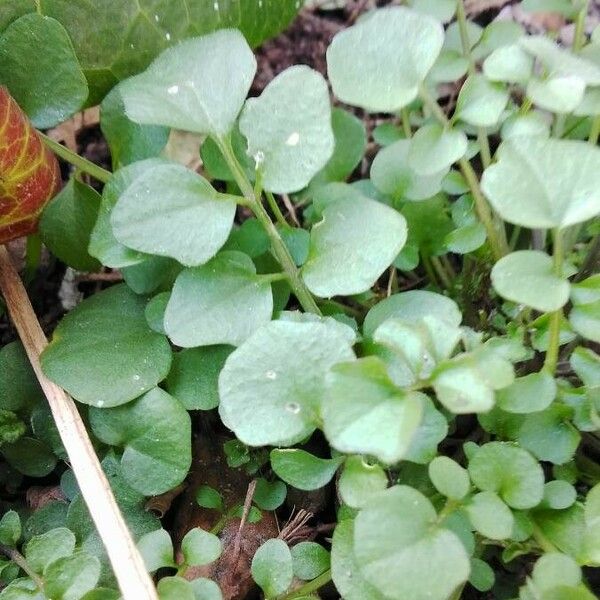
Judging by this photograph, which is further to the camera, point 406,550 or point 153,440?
point 153,440

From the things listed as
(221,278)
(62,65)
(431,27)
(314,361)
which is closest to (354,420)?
(314,361)

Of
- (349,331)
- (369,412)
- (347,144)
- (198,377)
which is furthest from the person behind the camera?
(347,144)

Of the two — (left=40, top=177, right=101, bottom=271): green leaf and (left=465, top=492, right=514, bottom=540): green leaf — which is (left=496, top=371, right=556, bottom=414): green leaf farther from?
(left=40, top=177, right=101, bottom=271): green leaf

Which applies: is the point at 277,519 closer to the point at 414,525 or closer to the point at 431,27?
the point at 414,525

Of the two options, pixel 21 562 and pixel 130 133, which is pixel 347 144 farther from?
pixel 21 562

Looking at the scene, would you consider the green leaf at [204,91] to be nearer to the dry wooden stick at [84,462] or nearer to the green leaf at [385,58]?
the green leaf at [385,58]

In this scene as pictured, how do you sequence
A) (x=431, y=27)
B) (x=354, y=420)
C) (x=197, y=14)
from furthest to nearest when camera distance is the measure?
1. (x=197, y=14)
2. (x=431, y=27)
3. (x=354, y=420)

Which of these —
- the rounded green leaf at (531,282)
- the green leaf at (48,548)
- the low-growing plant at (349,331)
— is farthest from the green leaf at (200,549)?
the rounded green leaf at (531,282)

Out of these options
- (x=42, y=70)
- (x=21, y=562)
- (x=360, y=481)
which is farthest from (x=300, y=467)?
(x=42, y=70)
